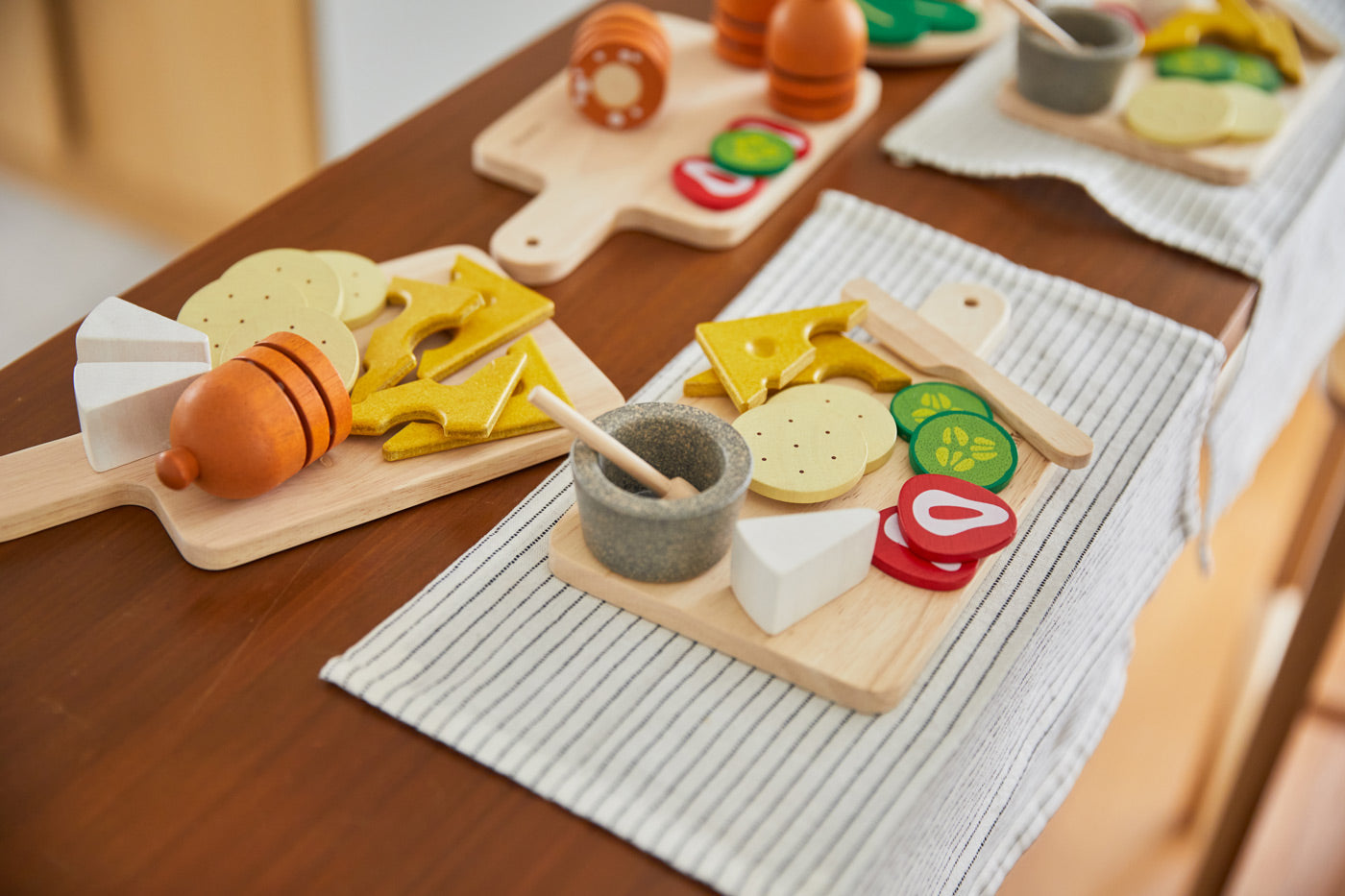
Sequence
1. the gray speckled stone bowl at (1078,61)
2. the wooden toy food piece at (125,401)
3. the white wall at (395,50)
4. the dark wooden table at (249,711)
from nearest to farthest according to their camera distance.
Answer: the dark wooden table at (249,711) < the wooden toy food piece at (125,401) < the gray speckled stone bowl at (1078,61) < the white wall at (395,50)

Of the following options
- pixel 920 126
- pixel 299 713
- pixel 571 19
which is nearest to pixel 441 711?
pixel 299 713

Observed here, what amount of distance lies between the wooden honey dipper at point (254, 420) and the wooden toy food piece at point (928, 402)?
1.06ft

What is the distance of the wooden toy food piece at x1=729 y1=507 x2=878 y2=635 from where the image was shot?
54cm

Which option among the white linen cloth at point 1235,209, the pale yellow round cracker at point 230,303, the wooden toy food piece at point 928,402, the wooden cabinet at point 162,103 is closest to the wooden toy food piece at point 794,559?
→ the wooden toy food piece at point 928,402

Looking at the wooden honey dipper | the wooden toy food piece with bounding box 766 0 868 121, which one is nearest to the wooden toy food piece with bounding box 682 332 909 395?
the wooden honey dipper

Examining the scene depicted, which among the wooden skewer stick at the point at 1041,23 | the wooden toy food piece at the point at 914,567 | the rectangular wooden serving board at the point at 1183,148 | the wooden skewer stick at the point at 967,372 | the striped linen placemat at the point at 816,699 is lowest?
the striped linen placemat at the point at 816,699

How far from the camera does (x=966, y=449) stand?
0.66 m

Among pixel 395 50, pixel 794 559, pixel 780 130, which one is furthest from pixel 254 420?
pixel 395 50

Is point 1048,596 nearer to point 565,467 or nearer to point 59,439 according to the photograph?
point 565,467

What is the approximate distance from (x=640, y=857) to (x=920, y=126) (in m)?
0.71

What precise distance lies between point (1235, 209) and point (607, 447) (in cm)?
62

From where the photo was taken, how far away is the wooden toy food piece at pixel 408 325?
71cm

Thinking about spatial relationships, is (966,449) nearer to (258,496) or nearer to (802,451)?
(802,451)

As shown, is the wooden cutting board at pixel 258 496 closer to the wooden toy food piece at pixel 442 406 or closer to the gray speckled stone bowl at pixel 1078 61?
the wooden toy food piece at pixel 442 406
